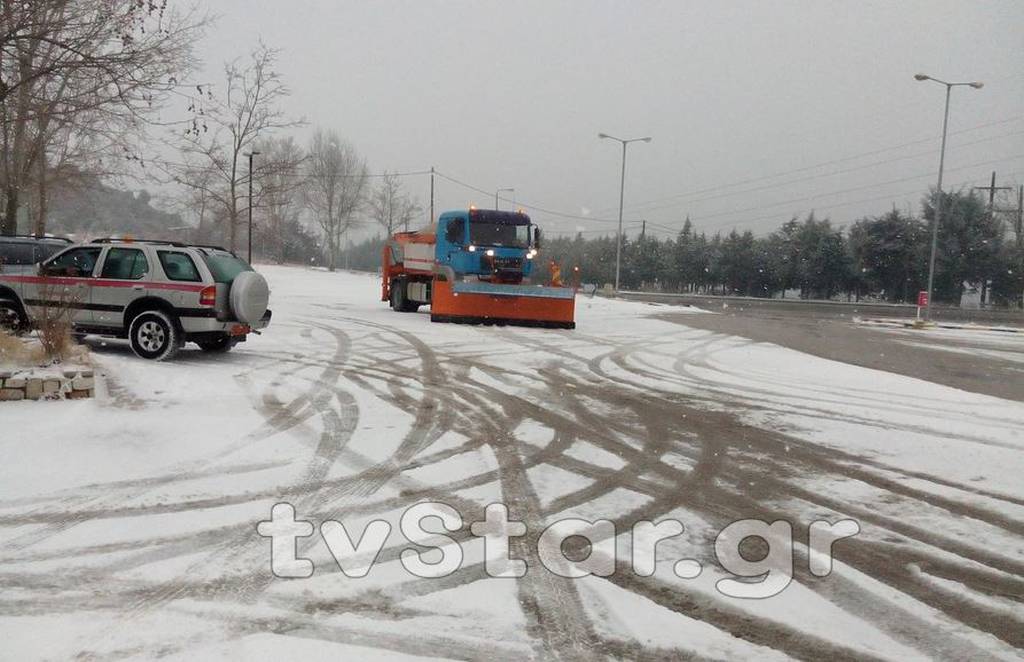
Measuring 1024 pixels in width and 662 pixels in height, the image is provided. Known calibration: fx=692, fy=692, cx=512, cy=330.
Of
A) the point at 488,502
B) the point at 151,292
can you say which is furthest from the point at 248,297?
the point at 488,502

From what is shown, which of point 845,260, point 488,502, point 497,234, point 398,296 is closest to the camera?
point 488,502

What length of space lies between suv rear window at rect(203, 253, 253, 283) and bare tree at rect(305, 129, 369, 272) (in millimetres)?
58059

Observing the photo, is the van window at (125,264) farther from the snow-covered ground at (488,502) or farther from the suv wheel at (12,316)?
the suv wheel at (12,316)

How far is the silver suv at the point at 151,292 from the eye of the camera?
10.5 m

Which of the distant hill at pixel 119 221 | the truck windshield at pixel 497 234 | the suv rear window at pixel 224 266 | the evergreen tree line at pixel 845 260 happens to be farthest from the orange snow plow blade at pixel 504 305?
the distant hill at pixel 119 221

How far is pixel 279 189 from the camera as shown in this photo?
3047cm

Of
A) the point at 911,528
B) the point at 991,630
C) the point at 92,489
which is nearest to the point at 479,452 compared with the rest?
the point at 92,489

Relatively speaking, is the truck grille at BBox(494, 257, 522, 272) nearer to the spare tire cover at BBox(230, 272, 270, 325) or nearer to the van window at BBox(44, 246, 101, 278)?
the spare tire cover at BBox(230, 272, 270, 325)

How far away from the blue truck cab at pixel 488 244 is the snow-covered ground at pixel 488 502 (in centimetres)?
857

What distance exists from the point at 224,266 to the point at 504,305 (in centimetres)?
922

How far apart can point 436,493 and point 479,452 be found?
1.26m

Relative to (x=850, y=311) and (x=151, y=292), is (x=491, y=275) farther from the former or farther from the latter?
(x=850, y=311)

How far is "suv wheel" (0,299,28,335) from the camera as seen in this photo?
1091 cm

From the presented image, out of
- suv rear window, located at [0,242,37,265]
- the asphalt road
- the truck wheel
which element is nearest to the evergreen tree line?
the asphalt road
